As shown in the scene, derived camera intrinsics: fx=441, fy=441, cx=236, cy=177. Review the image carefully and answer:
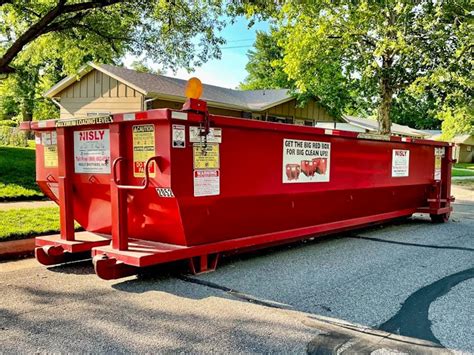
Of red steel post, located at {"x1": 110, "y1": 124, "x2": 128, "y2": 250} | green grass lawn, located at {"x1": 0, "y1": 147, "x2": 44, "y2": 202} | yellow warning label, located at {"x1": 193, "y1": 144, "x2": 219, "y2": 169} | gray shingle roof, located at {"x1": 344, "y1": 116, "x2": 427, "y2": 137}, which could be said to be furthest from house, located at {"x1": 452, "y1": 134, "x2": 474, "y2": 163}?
red steel post, located at {"x1": 110, "y1": 124, "x2": 128, "y2": 250}

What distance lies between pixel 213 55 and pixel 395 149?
21.1 ft

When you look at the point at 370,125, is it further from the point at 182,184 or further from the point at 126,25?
the point at 182,184

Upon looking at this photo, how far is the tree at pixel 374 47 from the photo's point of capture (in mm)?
13680

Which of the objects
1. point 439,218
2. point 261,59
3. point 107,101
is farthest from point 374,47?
point 261,59

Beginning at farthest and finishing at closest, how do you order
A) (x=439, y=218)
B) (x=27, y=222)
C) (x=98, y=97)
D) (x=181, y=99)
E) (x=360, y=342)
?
(x=98, y=97)
(x=181, y=99)
(x=439, y=218)
(x=27, y=222)
(x=360, y=342)

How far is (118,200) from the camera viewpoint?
4.81m

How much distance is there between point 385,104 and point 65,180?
1395cm

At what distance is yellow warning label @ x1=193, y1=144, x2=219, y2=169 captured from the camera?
4816 mm

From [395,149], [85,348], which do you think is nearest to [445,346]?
[85,348]

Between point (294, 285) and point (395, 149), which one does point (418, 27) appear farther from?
point (294, 285)

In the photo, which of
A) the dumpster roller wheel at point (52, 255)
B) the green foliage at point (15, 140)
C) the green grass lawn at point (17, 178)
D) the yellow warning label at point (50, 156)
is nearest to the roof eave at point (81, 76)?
A: the green grass lawn at point (17, 178)

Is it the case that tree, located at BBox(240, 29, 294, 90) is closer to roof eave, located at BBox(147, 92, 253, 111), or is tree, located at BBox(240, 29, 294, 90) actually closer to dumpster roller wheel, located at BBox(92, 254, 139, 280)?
roof eave, located at BBox(147, 92, 253, 111)

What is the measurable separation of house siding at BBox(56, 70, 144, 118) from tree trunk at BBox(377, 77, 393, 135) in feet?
30.1

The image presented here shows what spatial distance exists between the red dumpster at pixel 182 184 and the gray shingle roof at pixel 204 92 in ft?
36.8
